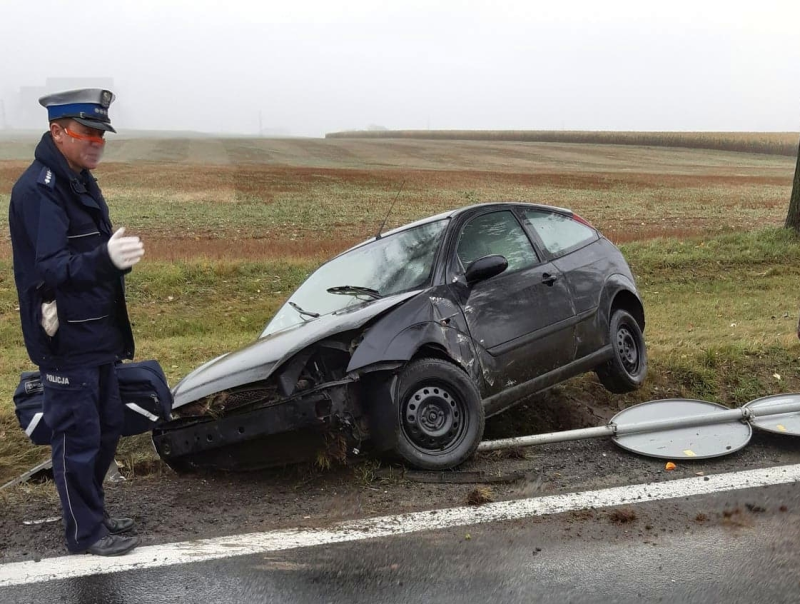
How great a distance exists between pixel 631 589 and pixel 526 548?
19.7 inches

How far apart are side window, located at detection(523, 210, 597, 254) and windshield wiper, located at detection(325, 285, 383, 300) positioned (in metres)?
1.44

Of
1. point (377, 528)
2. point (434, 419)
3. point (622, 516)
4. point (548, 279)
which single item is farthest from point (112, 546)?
point (548, 279)

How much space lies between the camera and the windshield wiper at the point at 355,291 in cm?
480

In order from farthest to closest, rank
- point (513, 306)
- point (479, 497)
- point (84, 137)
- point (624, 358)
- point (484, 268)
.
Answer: point (624, 358) → point (513, 306) → point (484, 268) → point (479, 497) → point (84, 137)

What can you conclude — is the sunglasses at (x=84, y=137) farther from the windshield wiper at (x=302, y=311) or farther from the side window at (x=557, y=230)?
the side window at (x=557, y=230)

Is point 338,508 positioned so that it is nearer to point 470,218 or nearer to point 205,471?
point 205,471

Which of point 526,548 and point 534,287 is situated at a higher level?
point 534,287

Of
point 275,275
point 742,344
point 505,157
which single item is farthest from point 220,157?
point 742,344

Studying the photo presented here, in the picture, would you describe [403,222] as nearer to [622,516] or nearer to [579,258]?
[579,258]

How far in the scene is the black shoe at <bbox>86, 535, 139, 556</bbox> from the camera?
3.33 metres

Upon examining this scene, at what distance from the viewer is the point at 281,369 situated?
396cm

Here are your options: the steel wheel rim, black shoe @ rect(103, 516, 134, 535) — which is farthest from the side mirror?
black shoe @ rect(103, 516, 134, 535)

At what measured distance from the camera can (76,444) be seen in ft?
11.0

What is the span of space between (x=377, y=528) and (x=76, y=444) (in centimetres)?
141
